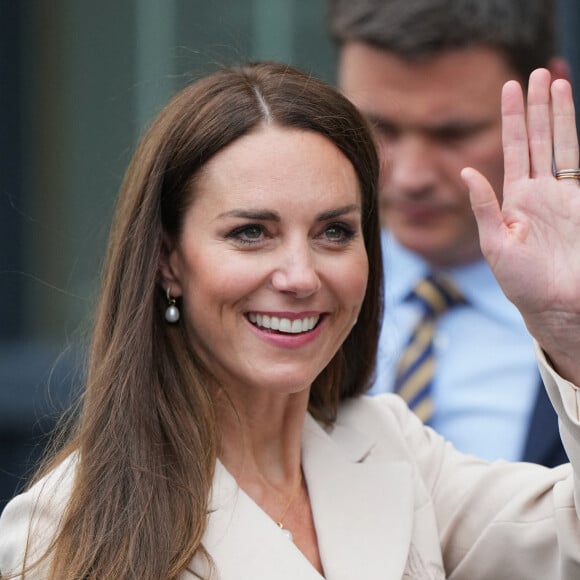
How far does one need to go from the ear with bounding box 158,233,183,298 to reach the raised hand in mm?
607

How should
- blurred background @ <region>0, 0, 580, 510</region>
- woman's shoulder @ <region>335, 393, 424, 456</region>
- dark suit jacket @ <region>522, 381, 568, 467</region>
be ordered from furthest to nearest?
blurred background @ <region>0, 0, 580, 510</region> → dark suit jacket @ <region>522, 381, 568, 467</region> → woman's shoulder @ <region>335, 393, 424, 456</region>

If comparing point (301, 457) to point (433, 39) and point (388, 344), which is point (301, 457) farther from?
point (433, 39)

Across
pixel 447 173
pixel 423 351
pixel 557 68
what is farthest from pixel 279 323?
pixel 557 68

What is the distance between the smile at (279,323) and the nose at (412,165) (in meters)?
1.51

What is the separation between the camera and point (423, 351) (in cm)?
397

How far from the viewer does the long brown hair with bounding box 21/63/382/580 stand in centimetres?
236

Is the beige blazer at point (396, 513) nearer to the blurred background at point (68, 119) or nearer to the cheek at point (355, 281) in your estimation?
the cheek at point (355, 281)

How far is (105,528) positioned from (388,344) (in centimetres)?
179

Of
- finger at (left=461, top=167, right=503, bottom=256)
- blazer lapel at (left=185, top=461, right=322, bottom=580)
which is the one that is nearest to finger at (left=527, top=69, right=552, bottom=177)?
finger at (left=461, top=167, right=503, bottom=256)

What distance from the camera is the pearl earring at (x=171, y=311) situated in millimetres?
2602

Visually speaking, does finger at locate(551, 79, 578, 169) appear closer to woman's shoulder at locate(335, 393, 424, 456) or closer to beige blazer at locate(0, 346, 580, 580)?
beige blazer at locate(0, 346, 580, 580)

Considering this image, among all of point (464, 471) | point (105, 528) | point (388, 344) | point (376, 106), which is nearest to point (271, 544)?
point (105, 528)

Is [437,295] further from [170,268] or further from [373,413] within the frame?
[170,268]

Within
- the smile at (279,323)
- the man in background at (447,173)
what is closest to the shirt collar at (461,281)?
the man in background at (447,173)
